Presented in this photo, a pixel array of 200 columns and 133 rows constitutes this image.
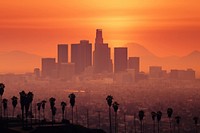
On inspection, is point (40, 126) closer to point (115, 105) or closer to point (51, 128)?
point (51, 128)

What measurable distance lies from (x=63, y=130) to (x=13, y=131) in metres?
13.3

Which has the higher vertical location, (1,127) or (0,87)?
(0,87)

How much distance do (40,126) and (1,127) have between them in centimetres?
1034

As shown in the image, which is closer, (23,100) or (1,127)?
(1,127)

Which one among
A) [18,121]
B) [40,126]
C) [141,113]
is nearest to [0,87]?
[18,121]

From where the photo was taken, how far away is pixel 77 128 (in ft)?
490

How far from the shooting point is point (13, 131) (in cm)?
13625

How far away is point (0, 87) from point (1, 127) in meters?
28.3

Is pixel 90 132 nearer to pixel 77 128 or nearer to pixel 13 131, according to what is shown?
pixel 77 128

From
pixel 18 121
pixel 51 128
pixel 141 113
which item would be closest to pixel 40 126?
pixel 51 128

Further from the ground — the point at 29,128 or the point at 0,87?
the point at 0,87

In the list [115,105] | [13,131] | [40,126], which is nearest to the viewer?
[13,131]

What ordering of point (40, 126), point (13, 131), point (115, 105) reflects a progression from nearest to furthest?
point (13, 131)
point (40, 126)
point (115, 105)

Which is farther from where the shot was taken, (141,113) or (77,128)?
(141,113)
